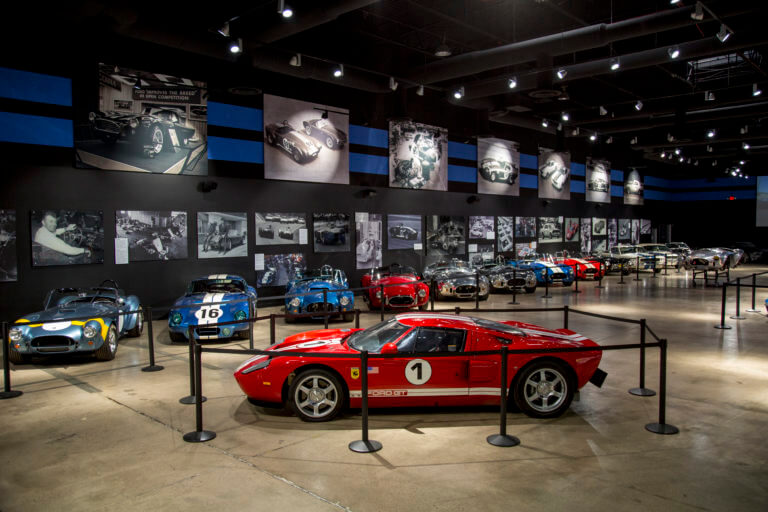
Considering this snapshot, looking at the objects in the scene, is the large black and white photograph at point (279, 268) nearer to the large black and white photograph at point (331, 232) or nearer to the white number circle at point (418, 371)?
the large black and white photograph at point (331, 232)

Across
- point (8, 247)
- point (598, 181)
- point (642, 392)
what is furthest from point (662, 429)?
point (598, 181)

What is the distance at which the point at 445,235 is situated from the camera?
19734 mm

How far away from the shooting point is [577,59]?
52.7 feet

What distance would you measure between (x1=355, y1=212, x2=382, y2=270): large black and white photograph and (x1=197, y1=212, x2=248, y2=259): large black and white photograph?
3927mm

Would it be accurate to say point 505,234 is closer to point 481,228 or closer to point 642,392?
point 481,228

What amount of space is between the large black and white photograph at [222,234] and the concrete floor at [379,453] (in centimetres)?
635

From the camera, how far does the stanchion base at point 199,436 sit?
15.8 ft

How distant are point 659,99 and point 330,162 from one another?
12965mm

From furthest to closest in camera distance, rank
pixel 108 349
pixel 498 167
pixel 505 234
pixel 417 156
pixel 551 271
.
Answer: pixel 505 234
pixel 498 167
pixel 417 156
pixel 551 271
pixel 108 349

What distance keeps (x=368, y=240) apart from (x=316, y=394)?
1207cm

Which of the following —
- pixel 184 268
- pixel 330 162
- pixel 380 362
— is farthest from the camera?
pixel 330 162

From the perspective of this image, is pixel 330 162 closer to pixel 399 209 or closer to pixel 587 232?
pixel 399 209

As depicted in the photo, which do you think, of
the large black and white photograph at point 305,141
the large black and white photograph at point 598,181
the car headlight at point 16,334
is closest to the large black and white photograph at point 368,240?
the large black and white photograph at point 305,141

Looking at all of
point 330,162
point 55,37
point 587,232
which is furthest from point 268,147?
point 587,232
